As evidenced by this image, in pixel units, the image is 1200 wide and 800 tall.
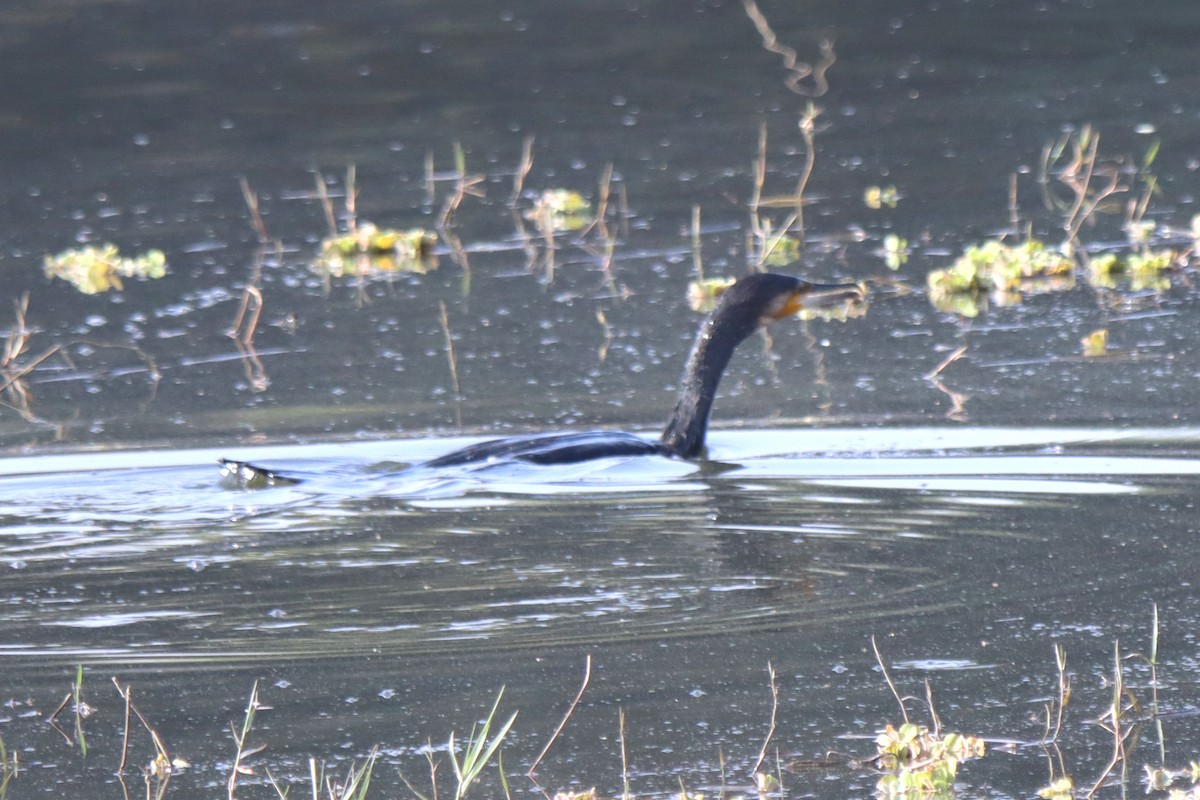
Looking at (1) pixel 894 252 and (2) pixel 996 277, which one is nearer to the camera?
(2) pixel 996 277

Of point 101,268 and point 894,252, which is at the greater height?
point 101,268

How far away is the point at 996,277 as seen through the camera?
911 cm

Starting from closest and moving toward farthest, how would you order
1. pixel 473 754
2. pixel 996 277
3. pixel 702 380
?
pixel 473 754, pixel 702 380, pixel 996 277

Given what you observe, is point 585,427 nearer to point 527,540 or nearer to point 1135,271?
point 527,540

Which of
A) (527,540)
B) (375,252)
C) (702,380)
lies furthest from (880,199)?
(527,540)

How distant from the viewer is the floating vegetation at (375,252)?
10266 millimetres

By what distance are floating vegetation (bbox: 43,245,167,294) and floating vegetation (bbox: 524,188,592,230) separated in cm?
203

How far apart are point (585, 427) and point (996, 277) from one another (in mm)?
2552

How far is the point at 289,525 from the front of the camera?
243 inches

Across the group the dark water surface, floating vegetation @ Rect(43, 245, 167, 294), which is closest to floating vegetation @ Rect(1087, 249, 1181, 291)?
the dark water surface

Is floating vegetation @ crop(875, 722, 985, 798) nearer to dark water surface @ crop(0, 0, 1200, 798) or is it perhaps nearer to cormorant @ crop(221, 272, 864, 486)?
dark water surface @ crop(0, 0, 1200, 798)

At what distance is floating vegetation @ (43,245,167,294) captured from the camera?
10031 millimetres

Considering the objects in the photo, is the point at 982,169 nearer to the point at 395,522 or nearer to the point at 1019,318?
the point at 1019,318

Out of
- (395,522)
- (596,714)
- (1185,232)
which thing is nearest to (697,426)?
(395,522)
